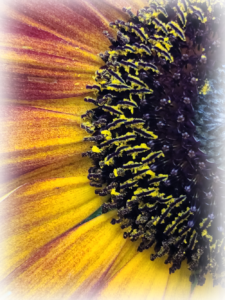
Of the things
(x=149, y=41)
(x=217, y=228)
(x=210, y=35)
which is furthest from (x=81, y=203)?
(x=210, y=35)

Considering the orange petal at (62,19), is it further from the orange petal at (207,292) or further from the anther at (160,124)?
the orange petal at (207,292)

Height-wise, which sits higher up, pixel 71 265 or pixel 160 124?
pixel 160 124

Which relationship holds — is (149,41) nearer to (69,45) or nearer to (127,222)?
(69,45)

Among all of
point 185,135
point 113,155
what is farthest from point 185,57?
point 113,155

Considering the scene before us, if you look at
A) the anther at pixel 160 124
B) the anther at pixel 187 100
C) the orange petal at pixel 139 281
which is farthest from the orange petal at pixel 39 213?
the anther at pixel 187 100

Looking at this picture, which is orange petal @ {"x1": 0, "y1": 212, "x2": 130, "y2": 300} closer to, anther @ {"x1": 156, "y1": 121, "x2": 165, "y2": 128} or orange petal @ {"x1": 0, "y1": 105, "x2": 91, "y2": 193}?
orange petal @ {"x1": 0, "y1": 105, "x2": 91, "y2": 193}

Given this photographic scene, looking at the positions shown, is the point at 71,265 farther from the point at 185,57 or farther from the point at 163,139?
the point at 185,57
